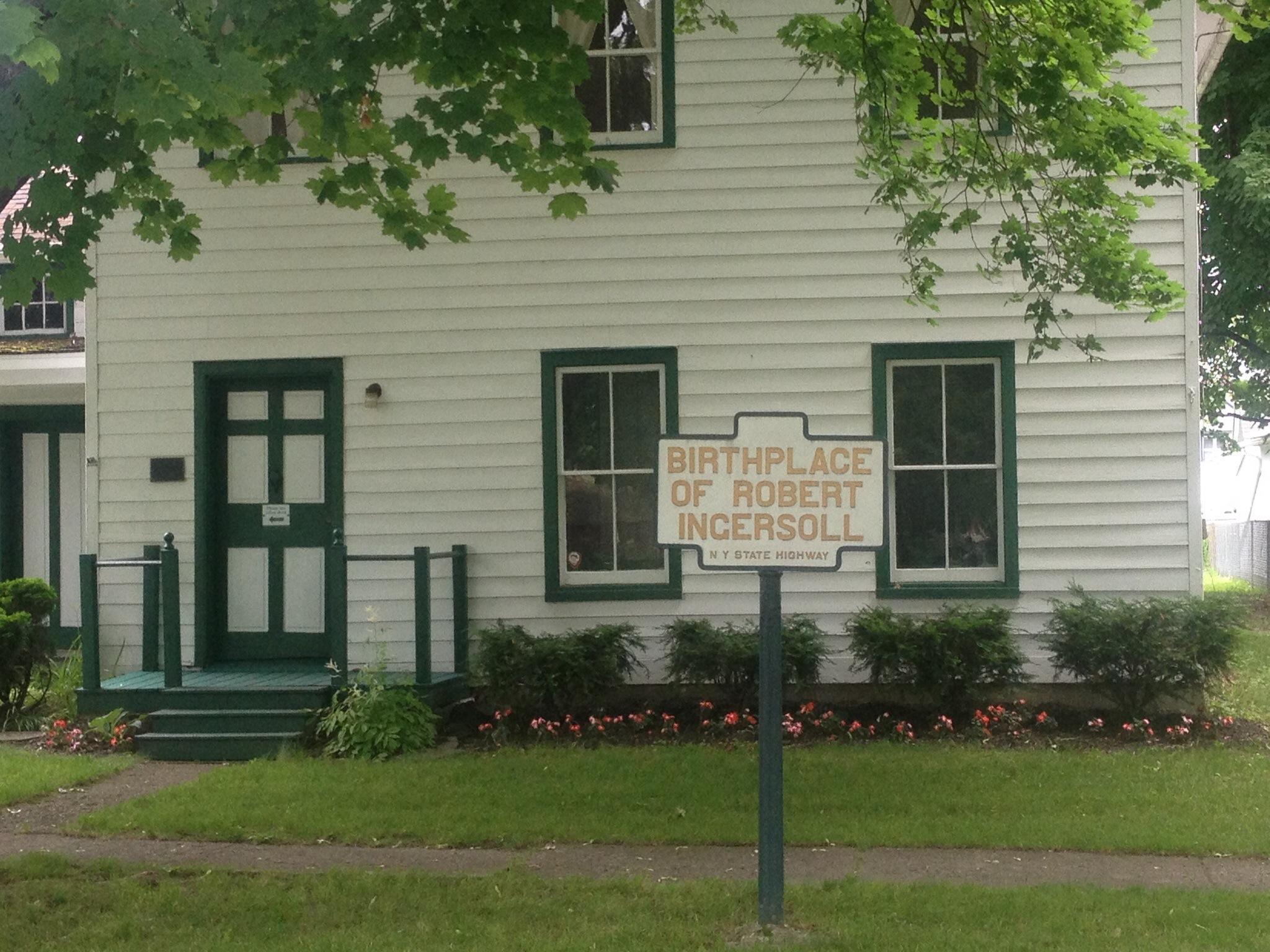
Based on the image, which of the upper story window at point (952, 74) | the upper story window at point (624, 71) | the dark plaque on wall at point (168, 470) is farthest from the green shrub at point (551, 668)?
the upper story window at point (952, 74)

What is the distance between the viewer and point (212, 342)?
36.9ft

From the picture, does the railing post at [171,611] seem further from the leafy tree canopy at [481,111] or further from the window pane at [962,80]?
the window pane at [962,80]

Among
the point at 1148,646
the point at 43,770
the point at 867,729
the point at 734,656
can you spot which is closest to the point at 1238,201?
the point at 1148,646

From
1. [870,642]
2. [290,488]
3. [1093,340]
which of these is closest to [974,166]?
[1093,340]

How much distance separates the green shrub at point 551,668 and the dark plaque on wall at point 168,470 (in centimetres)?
287

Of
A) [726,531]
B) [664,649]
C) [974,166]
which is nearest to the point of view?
[726,531]

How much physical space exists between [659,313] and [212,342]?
3.55 metres

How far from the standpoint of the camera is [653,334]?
10914 millimetres

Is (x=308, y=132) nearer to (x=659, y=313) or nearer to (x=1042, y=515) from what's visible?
(x=659, y=313)

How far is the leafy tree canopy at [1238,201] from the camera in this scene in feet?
59.9

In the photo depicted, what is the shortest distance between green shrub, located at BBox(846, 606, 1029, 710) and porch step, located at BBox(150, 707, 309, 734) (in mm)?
4031

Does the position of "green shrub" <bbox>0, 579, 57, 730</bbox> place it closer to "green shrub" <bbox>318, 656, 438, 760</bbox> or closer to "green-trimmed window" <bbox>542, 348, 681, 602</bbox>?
"green shrub" <bbox>318, 656, 438, 760</bbox>

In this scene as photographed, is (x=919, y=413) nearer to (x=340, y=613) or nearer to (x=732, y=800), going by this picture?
(x=732, y=800)

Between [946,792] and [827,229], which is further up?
[827,229]
